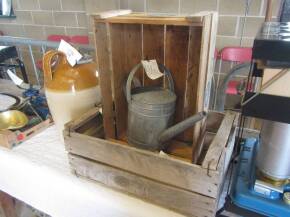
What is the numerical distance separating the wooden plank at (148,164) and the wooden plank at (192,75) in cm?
16

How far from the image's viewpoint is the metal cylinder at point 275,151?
18.9 inches

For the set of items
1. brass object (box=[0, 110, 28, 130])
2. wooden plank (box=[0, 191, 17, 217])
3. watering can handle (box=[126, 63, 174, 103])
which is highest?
watering can handle (box=[126, 63, 174, 103])

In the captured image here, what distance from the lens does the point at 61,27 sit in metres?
2.53

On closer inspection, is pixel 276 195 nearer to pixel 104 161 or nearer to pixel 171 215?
pixel 171 215

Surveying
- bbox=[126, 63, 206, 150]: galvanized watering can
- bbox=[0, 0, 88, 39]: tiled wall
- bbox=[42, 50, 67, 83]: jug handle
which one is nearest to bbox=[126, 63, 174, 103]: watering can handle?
bbox=[126, 63, 206, 150]: galvanized watering can

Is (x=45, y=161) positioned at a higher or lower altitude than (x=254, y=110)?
lower

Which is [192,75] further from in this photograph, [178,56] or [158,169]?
[158,169]

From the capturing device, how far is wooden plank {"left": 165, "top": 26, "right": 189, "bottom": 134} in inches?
25.7

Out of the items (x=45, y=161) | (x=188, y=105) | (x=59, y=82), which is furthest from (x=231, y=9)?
(x=45, y=161)

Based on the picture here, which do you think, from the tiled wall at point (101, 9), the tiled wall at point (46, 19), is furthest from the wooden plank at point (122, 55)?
the tiled wall at point (46, 19)

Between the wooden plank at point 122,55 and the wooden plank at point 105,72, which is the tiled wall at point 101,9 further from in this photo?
the wooden plank at point 105,72

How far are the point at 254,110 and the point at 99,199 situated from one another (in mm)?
407

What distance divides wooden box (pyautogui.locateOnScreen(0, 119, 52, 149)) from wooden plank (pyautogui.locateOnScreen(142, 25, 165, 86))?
1.40 ft

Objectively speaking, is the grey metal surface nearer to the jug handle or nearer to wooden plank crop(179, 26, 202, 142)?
wooden plank crop(179, 26, 202, 142)
